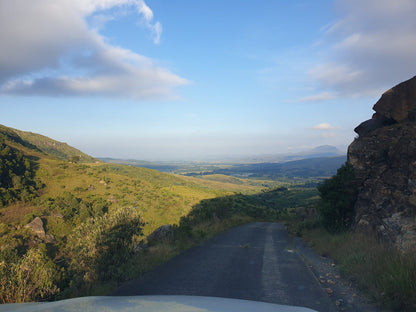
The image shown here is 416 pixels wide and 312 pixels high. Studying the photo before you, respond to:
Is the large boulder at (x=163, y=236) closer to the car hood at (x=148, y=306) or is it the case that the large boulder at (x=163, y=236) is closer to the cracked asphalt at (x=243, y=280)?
the cracked asphalt at (x=243, y=280)

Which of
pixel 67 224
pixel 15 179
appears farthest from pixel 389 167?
pixel 15 179

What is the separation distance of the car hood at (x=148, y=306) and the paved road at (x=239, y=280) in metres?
1.92

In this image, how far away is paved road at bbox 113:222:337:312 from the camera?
208 inches

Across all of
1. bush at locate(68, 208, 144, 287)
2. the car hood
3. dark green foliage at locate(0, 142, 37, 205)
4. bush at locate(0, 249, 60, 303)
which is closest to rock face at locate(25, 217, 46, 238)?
dark green foliage at locate(0, 142, 37, 205)

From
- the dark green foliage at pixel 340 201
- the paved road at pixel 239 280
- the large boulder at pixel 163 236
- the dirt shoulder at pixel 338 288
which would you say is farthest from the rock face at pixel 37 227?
the dark green foliage at pixel 340 201

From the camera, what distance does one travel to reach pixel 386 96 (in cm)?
1332

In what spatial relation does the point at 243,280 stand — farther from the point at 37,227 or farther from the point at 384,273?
the point at 37,227

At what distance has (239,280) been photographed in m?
6.43

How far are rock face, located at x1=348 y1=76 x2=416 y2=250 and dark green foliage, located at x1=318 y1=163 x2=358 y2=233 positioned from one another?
1.45 ft

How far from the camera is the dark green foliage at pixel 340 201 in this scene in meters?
12.4

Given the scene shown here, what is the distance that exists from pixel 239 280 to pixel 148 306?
378 cm

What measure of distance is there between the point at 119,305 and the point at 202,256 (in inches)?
255

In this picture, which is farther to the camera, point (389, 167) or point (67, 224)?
point (67, 224)

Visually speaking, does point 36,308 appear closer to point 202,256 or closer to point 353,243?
point 202,256
